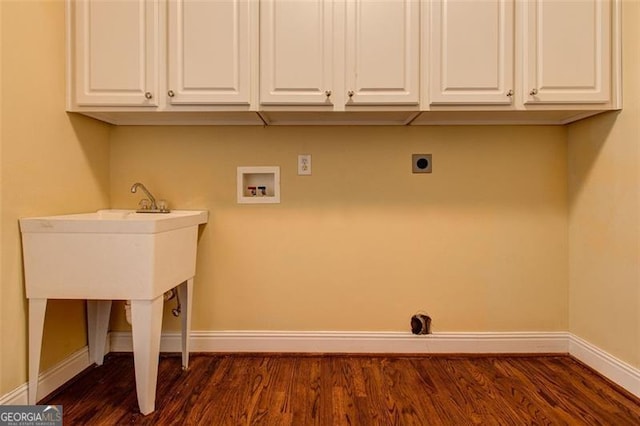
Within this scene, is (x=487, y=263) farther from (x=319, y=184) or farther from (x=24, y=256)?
(x=24, y=256)

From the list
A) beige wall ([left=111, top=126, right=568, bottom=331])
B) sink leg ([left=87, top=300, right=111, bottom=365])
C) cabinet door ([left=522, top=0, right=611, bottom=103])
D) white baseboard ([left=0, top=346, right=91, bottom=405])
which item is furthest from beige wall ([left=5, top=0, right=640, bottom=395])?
cabinet door ([left=522, top=0, right=611, bottom=103])

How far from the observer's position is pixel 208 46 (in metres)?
1.70

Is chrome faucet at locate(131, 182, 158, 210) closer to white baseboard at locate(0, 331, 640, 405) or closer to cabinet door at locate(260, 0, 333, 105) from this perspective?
white baseboard at locate(0, 331, 640, 405)

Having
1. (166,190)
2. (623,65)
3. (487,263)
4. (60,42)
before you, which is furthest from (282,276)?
(623,65)

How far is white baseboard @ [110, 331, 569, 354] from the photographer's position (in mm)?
2107

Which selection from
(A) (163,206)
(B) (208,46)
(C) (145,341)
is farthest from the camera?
(A) (163,206)

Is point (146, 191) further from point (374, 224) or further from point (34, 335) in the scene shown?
point (374, 224)

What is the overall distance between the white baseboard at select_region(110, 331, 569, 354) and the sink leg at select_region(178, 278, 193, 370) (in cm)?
18

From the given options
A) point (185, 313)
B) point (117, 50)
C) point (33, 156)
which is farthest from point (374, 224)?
point (33, 156)

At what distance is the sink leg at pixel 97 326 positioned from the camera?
1962 millimetres

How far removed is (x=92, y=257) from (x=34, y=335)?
42 cm

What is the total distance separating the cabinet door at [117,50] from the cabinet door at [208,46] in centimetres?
9

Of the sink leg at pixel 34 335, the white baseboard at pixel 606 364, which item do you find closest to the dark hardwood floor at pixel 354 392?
the white baseboard at pixel 606 364

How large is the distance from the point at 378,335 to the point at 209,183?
1.30 meters
